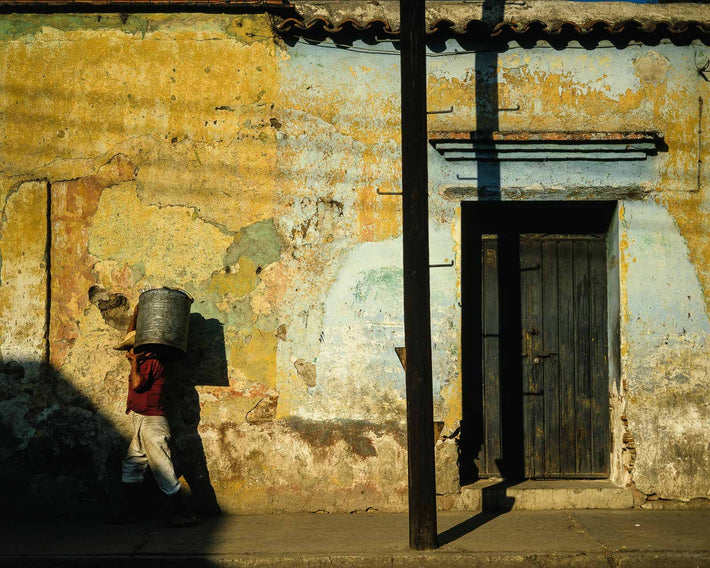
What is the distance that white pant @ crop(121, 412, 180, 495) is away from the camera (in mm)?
6117

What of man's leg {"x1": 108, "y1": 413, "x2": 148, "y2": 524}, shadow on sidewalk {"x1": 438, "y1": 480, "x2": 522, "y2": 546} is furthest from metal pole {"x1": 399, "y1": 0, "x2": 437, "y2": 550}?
man's leg {"x1": 108, "y1": 413, "x2": 148, "y2": 524}

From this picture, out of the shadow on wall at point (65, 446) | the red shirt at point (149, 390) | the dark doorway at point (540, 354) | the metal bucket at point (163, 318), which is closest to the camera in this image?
the metal bucket at point (163, 318)

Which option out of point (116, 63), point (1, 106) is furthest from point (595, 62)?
point (1, 106)

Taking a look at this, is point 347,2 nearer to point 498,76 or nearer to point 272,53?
point 272,53

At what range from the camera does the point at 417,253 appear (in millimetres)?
5352

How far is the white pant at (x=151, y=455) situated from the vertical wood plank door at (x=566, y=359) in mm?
2959

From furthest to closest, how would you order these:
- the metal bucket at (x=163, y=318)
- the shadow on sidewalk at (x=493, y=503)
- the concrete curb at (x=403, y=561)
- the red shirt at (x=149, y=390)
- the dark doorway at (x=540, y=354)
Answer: the dark doorway at (x=540, y=354) → the shadow on sidewalk at (x=493, y=503) → the red shirt at (x=149, y=390) → the metal bucket at (x=163, y=318) → the concrete curb at (x=403, y=561)

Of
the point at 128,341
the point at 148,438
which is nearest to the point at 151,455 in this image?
the point at 148,438

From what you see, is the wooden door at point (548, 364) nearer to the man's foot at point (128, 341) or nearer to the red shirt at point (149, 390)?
the red shirt at point (149, 390)

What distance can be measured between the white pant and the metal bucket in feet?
2.05

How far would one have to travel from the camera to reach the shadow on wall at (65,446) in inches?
258

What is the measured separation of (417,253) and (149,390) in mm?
2424

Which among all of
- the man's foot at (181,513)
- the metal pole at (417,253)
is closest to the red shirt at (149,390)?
the man's foot at (181,513)

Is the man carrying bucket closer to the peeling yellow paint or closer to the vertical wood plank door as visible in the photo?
the peeling yellow paint
